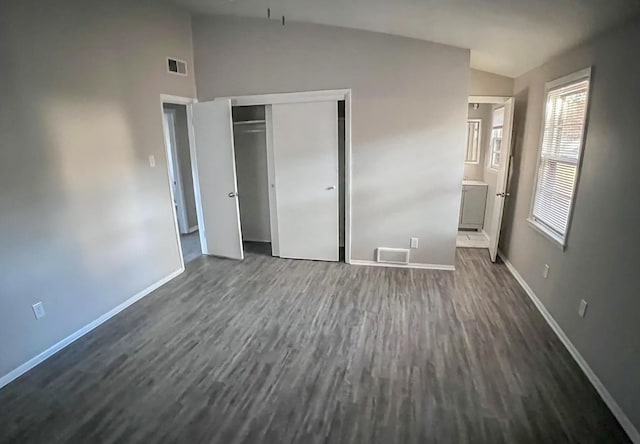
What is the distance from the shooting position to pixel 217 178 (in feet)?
14.4

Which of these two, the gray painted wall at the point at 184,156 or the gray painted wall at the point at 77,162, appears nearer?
the gray painted wall at the point at 77,162

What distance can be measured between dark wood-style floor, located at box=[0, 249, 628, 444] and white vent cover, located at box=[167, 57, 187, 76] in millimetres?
2566

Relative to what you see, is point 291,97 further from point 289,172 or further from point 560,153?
point 560,153

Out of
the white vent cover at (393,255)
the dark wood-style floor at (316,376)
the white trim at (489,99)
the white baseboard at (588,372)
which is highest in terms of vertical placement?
the white trim at (489,99)

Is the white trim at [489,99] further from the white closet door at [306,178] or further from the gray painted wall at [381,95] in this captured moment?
the white closet door at [306,178]

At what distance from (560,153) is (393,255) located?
6.60ft

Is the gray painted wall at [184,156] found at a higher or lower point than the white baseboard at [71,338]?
higher

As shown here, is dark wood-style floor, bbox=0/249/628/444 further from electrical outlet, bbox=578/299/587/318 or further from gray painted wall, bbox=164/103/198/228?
gray painted wall, bbox=164/103/198/228

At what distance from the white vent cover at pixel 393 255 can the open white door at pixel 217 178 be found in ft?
6.14

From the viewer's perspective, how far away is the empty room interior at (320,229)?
6.64ft

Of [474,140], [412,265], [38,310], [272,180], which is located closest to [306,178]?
[272,180]

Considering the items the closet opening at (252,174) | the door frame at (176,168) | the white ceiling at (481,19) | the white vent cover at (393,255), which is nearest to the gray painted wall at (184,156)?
the door frame at (176,168)

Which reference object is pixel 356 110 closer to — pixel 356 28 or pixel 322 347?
pixel 356 28

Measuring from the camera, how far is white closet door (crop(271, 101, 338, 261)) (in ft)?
13.4
